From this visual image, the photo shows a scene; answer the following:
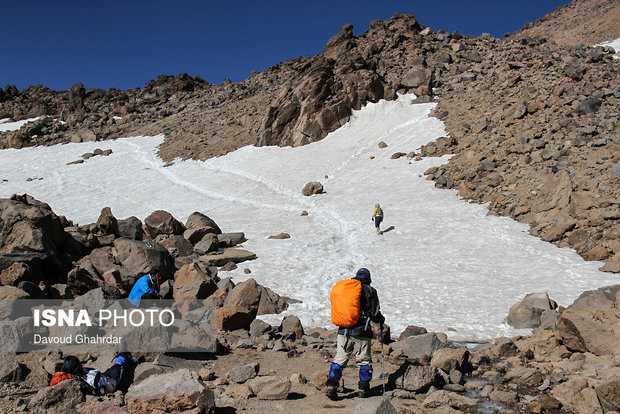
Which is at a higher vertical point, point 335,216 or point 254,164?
point 254,164

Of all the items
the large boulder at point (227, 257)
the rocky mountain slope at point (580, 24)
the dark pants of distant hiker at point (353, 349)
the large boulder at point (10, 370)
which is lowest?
the dark pants of distant hiker at point (353, 349)

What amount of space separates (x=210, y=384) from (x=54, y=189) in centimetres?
3650

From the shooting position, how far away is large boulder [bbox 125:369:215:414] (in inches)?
222

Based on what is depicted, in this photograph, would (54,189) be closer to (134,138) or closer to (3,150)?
(134,138)

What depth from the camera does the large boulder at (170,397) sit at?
564cm

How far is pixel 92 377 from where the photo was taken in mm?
6578

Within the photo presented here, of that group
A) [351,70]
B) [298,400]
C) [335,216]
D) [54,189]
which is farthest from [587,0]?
[298,400]

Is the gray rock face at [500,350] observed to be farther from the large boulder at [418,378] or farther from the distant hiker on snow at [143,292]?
the distant hiker on snow at [143,292]

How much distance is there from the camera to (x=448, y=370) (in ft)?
26.3

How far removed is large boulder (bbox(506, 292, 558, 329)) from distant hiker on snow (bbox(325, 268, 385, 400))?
5.77m

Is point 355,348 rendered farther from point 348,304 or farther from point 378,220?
point 378,220

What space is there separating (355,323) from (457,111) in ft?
107

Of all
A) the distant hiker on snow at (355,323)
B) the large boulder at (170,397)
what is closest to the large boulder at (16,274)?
the large boulder at (170,397)

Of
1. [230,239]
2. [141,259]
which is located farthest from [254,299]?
[230,239]
